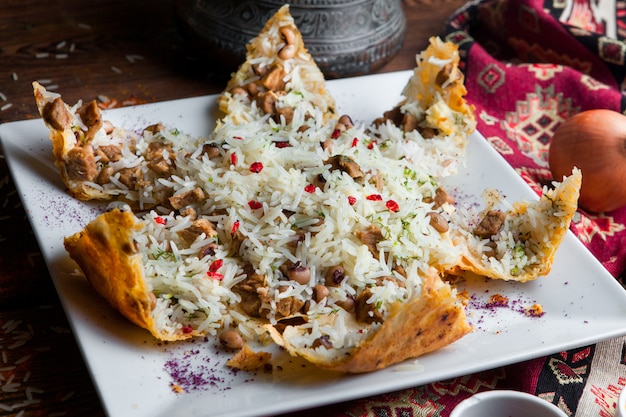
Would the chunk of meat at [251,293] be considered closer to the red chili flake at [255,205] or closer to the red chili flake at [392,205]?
the red chili flake at [255,205]

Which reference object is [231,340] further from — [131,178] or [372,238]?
[131,178]

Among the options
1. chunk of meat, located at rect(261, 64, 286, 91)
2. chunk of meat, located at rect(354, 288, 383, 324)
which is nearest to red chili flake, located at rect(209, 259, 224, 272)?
chunk of meat, located at rect(354, 288, 383, 324)

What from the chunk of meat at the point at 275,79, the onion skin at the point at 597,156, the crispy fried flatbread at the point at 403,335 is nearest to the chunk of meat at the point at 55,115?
the chunk of meat at the point at 275,79

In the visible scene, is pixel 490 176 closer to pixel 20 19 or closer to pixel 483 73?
pixel 483 73

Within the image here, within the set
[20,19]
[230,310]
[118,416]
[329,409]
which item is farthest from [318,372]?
[20,19]

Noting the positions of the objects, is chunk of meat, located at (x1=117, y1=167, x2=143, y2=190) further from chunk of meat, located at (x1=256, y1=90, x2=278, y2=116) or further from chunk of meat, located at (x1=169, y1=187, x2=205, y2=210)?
chunk of meat, located at (x1=256, y1=90, x2=278, y2=116)

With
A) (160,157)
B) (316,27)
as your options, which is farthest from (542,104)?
(160,157)
